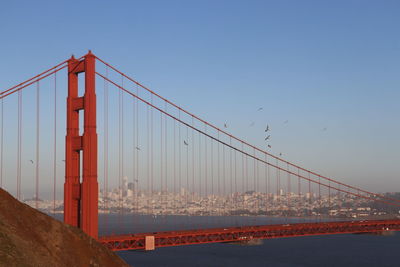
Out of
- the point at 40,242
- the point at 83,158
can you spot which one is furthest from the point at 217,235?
the point at 40,242

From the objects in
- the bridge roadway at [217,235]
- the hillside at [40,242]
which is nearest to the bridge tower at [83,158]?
the hillside at [40,242]

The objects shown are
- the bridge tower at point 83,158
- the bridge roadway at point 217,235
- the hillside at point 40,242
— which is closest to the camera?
the hillside at point 40,242

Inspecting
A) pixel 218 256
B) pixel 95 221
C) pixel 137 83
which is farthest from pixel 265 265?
pixel 95 221

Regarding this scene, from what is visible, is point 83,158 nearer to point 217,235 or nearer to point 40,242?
point 40,242

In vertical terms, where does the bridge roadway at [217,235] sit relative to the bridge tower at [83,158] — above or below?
below

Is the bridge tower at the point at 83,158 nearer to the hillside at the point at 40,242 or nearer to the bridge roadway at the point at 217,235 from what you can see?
the hillside at the point at 40,242

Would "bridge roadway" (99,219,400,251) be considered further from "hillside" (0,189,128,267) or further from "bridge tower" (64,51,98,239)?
"hillside" (0,189,128,267)

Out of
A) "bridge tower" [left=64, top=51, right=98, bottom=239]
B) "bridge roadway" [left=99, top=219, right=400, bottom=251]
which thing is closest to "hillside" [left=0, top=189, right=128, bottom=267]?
"bridge tower" [left=64, top=51, right=98, bottom=239]
